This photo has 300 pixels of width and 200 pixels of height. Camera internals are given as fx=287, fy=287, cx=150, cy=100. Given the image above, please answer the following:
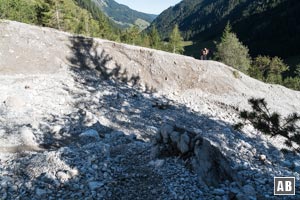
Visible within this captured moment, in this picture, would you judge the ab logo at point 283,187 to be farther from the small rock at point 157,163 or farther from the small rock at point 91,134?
the small rock at point 91,134

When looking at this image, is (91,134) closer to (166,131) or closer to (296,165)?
(166,131)

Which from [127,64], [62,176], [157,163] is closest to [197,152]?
[157,163]

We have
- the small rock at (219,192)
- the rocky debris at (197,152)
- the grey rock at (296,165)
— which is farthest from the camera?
the grey rock at (296,165)

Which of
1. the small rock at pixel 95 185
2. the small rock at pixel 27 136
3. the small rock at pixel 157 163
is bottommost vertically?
the small rock at pixel 95 185

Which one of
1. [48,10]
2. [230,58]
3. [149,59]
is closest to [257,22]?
[230,58]

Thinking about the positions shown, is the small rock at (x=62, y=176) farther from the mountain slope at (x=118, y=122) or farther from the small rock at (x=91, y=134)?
the small rock at (x=91, y=134)

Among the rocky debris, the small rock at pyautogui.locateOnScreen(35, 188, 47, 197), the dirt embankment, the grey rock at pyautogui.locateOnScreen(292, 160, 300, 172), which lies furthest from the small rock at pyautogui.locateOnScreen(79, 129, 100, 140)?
the dirt embankment

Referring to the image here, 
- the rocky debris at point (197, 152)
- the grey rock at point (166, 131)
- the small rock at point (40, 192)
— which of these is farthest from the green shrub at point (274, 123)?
the small rock at point (40, 192)

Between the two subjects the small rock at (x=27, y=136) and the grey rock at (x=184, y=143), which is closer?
the grey rock at (x=184, y=143)

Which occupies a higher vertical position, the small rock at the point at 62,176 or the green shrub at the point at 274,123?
the green shrub at the point at 274,123

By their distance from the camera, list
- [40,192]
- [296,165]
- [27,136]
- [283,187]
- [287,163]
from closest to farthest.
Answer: [40,192] → [283,187] → [27,136] → [296,165] → [287,163]

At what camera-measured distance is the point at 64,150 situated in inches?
423

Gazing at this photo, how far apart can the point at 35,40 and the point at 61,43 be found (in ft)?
6.55

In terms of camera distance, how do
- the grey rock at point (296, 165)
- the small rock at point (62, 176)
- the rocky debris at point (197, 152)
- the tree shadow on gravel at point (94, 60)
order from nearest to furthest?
1. the small rock at point (62, 176)
2. the rocky debris at point (197, 152)
3. the grey rock at point (296, 165)
4. the tree shadow on gravel at point (94, 60)
